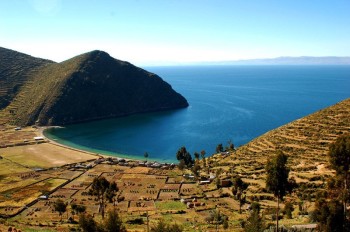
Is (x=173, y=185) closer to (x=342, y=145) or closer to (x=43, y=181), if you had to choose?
(x=43, y=181)

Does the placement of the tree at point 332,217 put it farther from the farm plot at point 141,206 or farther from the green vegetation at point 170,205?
the farm plot at point 141,206

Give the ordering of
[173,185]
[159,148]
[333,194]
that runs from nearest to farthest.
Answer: [333,194], [173,185], [159,148]

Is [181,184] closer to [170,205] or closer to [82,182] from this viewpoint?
[170,205]

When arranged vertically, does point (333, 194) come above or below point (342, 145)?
below

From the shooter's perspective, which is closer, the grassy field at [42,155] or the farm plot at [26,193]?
the farm plot at [26,193]

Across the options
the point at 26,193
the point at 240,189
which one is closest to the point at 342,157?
the point at 240,189

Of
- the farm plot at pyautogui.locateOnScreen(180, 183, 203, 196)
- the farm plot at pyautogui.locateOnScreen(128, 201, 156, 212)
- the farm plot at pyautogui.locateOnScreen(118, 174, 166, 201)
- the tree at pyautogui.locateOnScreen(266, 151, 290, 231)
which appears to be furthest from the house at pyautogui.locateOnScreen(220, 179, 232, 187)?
the tree at pyautogui.locateOnScreen(266, 151, 290, 231)

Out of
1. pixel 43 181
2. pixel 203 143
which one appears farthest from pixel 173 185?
pixel 203 143

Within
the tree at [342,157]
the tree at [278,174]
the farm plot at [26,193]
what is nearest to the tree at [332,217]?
the tree at [342,157]

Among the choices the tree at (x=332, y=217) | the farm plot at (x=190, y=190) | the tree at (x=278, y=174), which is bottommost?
the farm plot at (x=190, y=190)

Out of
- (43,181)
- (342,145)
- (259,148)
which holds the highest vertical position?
(342,145)

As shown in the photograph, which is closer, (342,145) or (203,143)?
(342,145)
